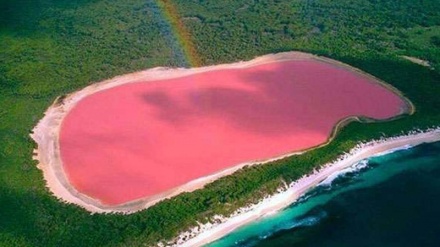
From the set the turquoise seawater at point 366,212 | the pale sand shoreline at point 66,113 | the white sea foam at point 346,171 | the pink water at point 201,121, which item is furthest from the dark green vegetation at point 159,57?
the pink water at point 201,121

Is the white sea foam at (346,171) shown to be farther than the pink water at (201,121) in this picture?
No

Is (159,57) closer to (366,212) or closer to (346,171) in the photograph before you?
(346,171)

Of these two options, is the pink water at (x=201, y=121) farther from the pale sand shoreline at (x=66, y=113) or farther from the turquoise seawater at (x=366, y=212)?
the turquoise seawater at (x=366, y=212)

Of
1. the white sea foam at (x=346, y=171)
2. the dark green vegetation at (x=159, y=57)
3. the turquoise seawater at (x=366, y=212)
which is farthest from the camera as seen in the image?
the white sea foam at (x=346, y=171)

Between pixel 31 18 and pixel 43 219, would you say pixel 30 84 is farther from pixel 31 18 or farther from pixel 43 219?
pixel 43 219

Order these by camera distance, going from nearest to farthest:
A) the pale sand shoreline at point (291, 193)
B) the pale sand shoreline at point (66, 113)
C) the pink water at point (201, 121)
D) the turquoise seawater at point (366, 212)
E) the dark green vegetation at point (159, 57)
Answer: the pale sand shoreline at point (291, 193) → the turquoise seawater at point (366, 212) → the dark green vegetation at point (159, 57) → the pale sand shoreline at point (66, 113) → the pink water at point (201, 121)
